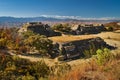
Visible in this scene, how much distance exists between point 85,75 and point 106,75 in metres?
0.58

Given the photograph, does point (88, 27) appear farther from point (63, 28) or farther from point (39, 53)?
point (39, 53)

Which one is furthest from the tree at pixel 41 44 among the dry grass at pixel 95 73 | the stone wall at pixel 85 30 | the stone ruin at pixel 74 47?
the dry grass at pixel 95 73

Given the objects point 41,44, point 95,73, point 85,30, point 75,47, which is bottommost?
point 85,30

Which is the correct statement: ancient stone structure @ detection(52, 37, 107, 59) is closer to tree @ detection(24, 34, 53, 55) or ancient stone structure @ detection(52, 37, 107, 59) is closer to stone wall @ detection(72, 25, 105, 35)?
tree @ detection(24, 34, 53, 55)

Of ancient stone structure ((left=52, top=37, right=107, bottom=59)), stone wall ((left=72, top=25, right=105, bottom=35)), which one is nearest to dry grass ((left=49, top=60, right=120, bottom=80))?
ancient stone structure ((left=52, top=37, right=107, bottom=59))

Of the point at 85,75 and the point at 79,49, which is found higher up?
the point at 85,75

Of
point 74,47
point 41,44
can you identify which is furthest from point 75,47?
point 41,44

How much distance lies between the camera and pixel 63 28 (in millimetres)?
46688

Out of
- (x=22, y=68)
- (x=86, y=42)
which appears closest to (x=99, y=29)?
(x=86, y=42)

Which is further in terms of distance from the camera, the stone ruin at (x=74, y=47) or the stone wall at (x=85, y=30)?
the stone wall at (x=85, y=30)

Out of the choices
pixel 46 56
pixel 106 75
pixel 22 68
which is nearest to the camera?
pixel 106 75

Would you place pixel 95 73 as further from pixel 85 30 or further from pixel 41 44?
pixel 85 30

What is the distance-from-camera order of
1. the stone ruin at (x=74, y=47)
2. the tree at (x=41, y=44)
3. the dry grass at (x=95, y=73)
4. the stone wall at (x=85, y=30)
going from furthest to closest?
the stone wall at (x=85, y=30), the tree at (x=41, y=44), the stone ruin at (x=74, y=47), the dry grass at (x=95, y=73)

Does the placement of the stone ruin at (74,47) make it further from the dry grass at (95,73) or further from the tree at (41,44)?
the dry grass at (95,73)
